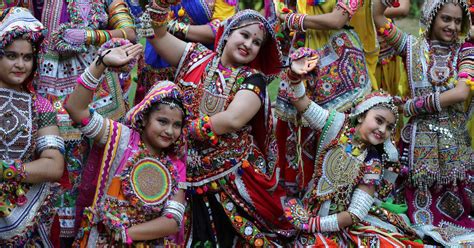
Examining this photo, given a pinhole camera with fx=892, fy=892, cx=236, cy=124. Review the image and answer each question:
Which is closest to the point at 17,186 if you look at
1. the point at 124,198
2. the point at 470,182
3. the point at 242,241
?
the point at 124,198

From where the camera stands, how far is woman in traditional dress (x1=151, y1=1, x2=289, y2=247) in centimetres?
518

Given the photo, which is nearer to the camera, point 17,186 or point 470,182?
point 17,186

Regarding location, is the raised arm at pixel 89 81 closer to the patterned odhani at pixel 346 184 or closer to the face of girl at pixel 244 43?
the face of girl at pixel 244 43

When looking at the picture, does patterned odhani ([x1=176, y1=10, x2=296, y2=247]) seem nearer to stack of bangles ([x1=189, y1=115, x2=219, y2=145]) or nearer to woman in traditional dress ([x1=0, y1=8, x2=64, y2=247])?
stack of bangles ([x1=189, y1=115, x2=219, y2=145])

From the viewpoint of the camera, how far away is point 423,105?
5.91m

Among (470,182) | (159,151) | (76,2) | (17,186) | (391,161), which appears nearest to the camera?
(17,186)

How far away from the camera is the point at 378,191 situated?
5617 millimetres

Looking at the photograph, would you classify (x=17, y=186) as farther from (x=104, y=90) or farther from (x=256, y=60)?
(x=256, y=60)

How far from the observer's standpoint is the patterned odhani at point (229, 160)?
5.19 m

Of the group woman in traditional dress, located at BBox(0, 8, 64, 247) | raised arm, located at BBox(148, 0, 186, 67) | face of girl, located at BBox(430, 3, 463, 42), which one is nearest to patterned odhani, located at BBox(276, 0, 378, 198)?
face of girl, located at BBox(430, 3, 463, 42)

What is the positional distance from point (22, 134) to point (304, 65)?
64.5 inches

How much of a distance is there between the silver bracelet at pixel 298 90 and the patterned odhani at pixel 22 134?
1473 millimetres

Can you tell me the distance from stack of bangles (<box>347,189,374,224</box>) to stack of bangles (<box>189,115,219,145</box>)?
97 cm

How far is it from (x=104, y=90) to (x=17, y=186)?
42.7 inches
